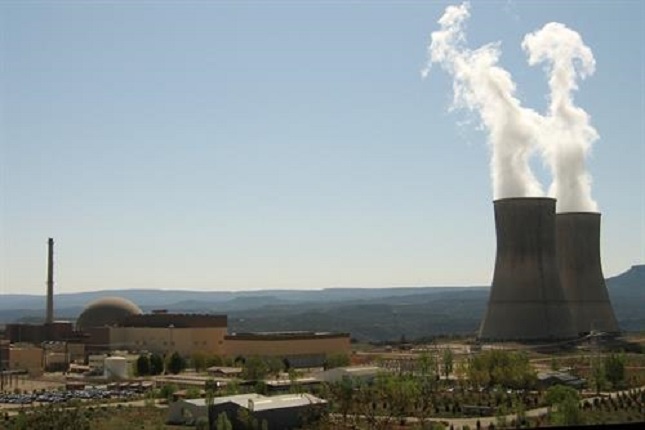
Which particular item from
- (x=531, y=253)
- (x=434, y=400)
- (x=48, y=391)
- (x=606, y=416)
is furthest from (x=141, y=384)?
(x=606, y=416)

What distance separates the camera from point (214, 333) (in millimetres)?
48594

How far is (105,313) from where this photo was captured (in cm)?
5409

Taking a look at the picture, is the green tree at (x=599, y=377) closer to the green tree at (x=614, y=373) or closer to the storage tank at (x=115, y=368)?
the green tree at (x=614, y=373)

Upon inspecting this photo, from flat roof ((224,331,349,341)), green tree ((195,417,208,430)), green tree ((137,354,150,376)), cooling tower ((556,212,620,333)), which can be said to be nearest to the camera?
green tree ((195,417,208,430))

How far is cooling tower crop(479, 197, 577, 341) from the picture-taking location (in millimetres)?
38219

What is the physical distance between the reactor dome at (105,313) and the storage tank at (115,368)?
39.7ft

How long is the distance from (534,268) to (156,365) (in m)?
17.5

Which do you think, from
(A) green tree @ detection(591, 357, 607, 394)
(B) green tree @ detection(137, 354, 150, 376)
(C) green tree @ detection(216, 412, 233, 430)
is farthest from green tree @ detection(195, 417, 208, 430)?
(B) green tree @ detection(137, 354, 150, 376)

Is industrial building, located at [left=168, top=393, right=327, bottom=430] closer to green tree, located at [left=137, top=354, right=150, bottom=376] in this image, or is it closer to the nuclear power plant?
the nuclear power plant

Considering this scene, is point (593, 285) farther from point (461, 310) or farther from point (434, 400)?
point (461, 310)

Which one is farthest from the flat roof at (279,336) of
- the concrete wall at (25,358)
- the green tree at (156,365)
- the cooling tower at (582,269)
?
the cooling tower at (582,269)

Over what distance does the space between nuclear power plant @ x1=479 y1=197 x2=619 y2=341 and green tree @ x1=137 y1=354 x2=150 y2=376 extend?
50.3ft

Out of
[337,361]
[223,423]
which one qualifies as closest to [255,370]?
[337,361]

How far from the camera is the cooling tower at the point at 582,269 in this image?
138ft
